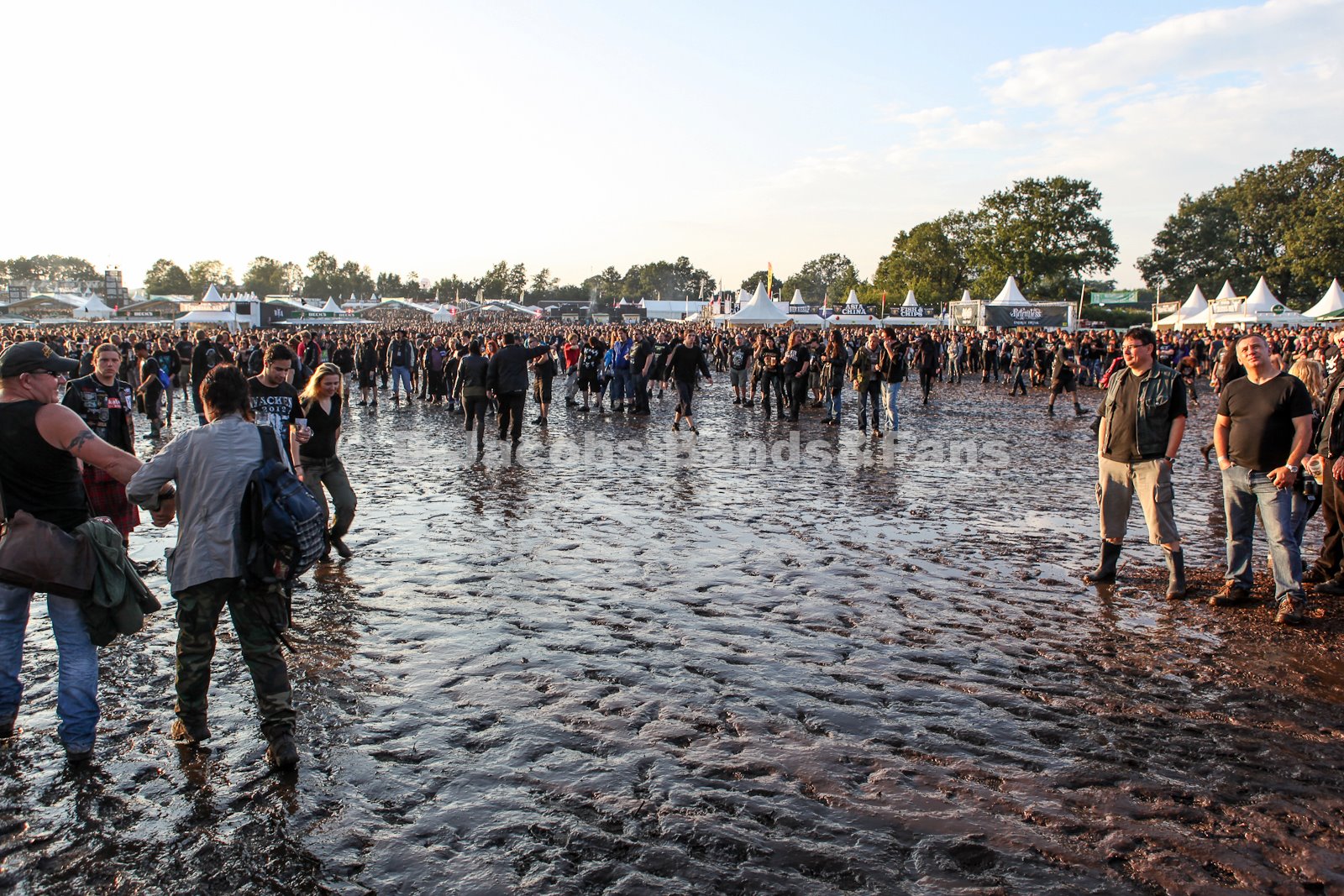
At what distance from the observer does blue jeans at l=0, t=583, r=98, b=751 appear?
Result: 3.87m

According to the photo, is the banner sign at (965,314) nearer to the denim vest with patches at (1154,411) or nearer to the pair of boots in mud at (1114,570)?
the pair of boots in mud at (1114,570)

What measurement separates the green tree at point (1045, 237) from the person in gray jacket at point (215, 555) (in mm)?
84344

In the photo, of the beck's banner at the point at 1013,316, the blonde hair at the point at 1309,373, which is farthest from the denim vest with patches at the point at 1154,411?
the beck's banner at the point at 1013,316

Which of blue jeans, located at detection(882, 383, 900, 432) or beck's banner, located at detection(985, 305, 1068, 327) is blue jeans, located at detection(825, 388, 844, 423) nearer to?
blue jeans, located at detection(882, 383, 900, 432)

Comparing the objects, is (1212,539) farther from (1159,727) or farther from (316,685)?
(316,685)

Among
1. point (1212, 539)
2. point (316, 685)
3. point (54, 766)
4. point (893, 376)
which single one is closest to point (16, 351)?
point (54, 766)

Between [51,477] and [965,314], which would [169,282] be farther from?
[51,477]

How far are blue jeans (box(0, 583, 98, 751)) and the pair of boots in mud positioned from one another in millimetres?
6454

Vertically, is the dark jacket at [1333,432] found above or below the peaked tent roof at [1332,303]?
below

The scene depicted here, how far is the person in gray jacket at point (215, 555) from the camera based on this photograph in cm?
379

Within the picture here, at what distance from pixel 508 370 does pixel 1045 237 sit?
78.0 meters

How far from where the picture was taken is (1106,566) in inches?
268

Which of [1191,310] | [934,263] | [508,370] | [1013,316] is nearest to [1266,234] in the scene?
[934,263]

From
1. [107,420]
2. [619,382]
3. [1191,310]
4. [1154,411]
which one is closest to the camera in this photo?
[1154,411]
